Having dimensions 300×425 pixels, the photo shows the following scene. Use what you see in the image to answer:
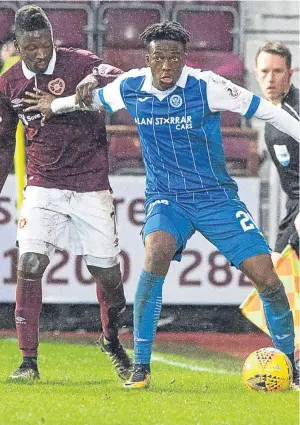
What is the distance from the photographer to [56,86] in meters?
7.15

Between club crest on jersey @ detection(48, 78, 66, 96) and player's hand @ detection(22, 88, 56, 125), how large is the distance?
0.08 m

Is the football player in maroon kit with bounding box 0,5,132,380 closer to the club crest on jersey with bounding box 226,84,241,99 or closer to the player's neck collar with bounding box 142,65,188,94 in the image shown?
the player's neck collar with bounding box 142,65,188,94

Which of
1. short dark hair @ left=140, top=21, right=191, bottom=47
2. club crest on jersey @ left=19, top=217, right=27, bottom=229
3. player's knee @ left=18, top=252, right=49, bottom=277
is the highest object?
short dark hair @ left=140, top=21, right=191, bottom=47

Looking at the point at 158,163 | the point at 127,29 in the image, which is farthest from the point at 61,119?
the point at 127,29

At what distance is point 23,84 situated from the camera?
712 cm

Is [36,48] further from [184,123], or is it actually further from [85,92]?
[184,123]

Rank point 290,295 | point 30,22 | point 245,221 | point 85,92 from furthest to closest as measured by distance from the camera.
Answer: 1. point 290,295
2. point 30,22
3. point 85,92
4. point 245,221

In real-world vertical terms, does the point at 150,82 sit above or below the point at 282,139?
above

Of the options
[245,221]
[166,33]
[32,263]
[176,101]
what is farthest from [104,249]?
[166,33]

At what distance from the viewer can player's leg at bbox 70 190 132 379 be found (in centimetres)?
715

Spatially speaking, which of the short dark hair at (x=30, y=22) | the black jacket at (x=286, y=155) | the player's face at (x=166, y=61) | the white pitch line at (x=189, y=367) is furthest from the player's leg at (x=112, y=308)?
the black jacket at (x=286, y=155)

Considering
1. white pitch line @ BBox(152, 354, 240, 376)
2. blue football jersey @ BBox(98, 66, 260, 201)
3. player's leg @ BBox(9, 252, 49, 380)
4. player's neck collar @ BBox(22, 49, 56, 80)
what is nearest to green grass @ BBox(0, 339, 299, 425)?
white pitch line @ BBox(152, 354, 240, 376)

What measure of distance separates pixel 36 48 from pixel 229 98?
1.18m

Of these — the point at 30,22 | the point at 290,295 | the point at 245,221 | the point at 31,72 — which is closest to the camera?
the point at 245,221
